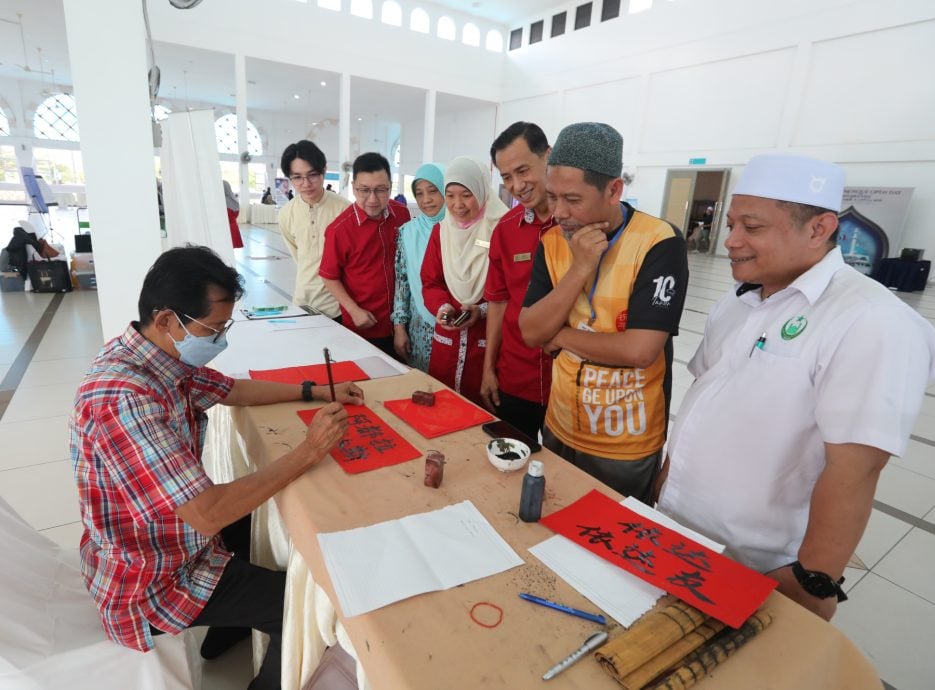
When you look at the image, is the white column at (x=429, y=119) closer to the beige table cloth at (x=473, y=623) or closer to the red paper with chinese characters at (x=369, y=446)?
the red paper with chinese characters at (x=369, y=446)

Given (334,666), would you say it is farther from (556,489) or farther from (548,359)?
(548,359)

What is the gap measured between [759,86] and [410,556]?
13.1 metres

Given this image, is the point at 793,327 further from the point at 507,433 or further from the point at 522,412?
the point at 522,412

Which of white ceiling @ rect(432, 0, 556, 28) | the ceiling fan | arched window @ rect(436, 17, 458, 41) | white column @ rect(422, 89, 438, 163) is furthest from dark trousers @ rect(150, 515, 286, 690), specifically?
white ceiling @ rect(432, 0, 556, 28)

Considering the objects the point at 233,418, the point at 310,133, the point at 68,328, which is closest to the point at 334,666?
the point at 233,418

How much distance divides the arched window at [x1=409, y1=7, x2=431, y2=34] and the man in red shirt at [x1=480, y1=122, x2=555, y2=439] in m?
15.3

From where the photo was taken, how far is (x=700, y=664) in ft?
2.30

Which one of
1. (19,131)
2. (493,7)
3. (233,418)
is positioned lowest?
(233,418)

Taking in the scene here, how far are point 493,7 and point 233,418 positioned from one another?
1689cm

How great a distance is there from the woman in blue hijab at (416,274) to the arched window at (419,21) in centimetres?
1461

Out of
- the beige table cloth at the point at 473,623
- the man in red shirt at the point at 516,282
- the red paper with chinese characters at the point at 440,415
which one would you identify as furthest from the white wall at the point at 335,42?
the beige table cloth at the point at 473,623

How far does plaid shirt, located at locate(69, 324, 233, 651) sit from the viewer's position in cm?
101

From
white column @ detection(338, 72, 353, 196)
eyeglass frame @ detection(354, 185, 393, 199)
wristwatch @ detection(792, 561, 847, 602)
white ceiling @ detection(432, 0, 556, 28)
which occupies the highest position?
white ceiling @ detection(432, 0, 556, 28)

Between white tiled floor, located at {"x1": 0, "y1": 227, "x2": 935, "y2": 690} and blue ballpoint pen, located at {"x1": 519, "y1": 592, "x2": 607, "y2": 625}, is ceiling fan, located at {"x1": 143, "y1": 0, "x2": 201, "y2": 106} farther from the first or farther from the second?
blue ballpoint pen, located at {"x1": 519, "y1": 592, "x2": 607, "y2": 625}
